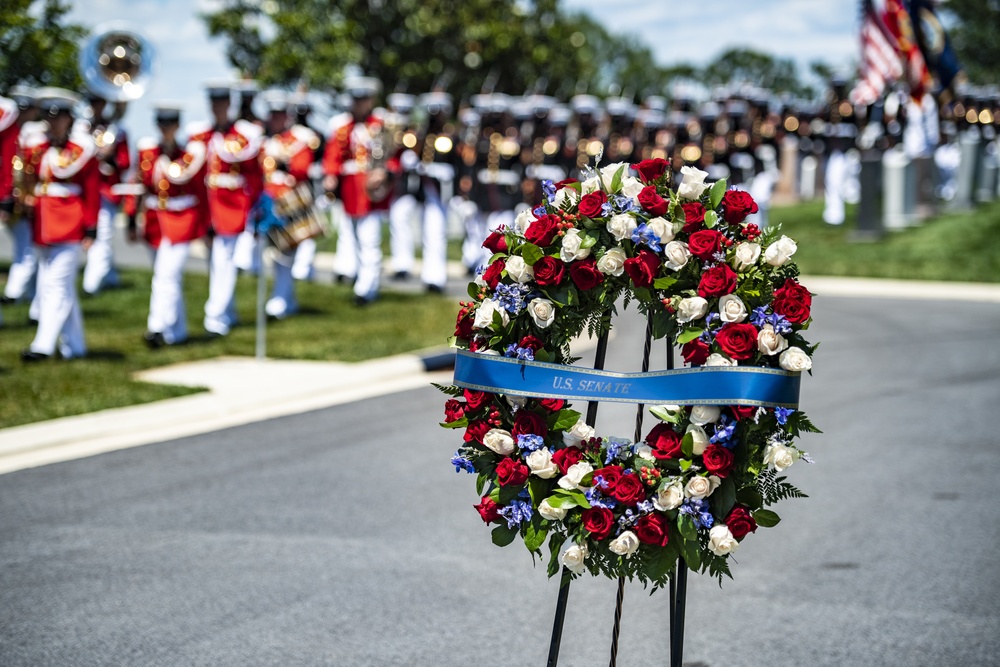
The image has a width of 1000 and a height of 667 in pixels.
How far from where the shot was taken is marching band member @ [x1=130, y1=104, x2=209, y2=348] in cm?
1234

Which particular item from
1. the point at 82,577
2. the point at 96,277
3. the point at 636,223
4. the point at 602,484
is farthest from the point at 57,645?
the point at 96,277

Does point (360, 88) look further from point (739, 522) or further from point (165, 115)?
point (739, 522)

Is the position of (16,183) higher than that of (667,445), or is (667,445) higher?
(16,183)

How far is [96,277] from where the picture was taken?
54.9 feet

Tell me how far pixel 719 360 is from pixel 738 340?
8 centimetres

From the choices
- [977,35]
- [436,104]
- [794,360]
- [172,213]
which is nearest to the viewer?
[794,360]

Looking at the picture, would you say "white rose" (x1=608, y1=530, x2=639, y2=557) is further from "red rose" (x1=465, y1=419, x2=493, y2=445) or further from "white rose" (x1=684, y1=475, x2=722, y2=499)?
"red rose" (x1=465, y1=419, x2=493, y2=445)

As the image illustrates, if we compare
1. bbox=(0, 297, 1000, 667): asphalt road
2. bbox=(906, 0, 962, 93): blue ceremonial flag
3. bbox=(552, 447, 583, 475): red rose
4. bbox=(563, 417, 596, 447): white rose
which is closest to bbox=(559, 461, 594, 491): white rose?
bbox=(552, 447, 583, 475): red rose

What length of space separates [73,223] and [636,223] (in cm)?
858

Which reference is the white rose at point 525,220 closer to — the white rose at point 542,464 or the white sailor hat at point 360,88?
the white rose at point 542,464

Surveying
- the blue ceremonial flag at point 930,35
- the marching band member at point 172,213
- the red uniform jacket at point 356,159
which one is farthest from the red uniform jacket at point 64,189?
the blue ceremonial flag at point 930,35

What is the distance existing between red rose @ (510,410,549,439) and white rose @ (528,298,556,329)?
25 cm

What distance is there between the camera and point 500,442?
3.71 meters

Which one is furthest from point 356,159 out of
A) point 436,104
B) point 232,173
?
point 232,173
